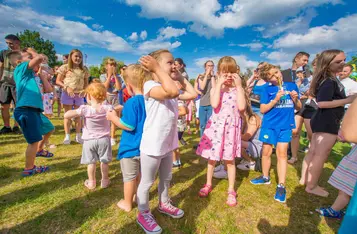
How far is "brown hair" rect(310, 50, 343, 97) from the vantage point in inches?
112

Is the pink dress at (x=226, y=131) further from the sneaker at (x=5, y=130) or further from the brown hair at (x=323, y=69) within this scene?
the sneaker at (x=5, y=130)

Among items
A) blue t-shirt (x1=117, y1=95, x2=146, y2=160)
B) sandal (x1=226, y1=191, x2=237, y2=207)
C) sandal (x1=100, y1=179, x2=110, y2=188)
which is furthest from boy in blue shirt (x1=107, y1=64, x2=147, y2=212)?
sandal (x1=226, y1=191, x2=237, y2=207)

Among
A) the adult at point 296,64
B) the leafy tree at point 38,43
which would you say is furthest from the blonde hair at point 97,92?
the leafy tree at point 38,43

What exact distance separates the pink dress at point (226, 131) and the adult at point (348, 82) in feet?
11.2

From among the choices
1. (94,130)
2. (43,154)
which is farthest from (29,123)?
(43,154)

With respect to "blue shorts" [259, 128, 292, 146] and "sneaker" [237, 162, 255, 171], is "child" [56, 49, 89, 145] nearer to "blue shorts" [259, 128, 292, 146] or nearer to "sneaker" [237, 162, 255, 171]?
"sneaker" [237, 162, 255, 171]

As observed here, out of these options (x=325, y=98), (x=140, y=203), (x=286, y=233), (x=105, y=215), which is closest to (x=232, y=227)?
(x=286, y=233)

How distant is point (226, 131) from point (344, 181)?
154 centimetres

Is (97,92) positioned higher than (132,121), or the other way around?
(97,92)

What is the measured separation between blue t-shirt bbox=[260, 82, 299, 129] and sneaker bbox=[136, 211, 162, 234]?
2.26m

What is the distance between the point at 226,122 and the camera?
294 centimetres

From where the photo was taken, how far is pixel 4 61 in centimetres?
559

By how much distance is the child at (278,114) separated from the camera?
3043 millimetres

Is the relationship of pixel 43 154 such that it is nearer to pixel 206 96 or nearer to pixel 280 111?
pixel 206 96
